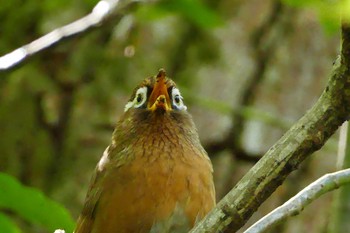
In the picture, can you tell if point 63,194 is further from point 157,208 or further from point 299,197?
point 299,197

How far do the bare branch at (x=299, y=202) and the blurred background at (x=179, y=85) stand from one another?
101 inches

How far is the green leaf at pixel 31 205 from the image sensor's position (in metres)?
2.84

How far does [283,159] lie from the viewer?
2.47 meters

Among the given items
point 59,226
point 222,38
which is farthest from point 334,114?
point 222,38

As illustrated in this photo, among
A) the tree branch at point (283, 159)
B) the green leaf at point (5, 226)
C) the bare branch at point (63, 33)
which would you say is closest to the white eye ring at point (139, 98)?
the bare branch at point (63, 33)

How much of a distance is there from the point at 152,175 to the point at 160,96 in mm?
447

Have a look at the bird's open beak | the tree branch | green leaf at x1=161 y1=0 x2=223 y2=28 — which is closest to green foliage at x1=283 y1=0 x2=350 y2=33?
the tree branch

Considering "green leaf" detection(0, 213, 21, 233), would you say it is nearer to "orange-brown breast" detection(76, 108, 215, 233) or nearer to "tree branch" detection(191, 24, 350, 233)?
"tree branch" detection(191, 24, 350, 233)

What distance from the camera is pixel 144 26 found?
5.38 metres

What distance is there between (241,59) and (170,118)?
1.63m

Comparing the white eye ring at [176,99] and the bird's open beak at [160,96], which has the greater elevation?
the white eye ring at [176,99]

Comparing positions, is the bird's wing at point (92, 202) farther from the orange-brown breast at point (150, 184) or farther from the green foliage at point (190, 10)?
the green foliage at point (190, 10)

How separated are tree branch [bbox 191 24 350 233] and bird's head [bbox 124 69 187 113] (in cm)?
138

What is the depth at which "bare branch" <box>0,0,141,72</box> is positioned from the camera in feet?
10.5
